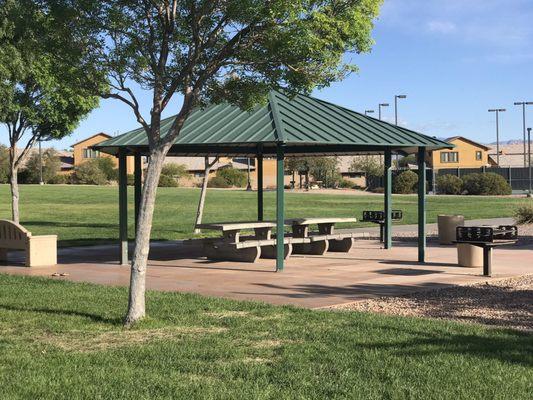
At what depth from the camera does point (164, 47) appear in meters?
8.42

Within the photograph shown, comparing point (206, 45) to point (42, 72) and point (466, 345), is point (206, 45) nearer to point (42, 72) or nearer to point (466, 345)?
point (466, 345)

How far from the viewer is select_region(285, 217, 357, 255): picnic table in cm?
1581

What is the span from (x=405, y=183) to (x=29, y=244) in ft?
177

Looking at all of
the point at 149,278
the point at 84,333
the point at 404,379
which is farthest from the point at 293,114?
the point at 404,379

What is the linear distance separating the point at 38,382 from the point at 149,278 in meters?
6.46

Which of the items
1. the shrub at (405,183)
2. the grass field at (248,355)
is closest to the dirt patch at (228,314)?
the grass field at (248,355)

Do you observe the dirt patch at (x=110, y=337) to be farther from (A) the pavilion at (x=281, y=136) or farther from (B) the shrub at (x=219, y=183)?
(B) the shrub at (x=219, y=183)

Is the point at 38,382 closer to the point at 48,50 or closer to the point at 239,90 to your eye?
the point at 48,50

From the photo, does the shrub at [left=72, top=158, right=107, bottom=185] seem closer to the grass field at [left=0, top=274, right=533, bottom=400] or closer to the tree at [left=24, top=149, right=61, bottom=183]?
the tree at [left=24, top=149, right=61, bottom=183]

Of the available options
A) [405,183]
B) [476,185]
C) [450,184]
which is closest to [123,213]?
[405,183]

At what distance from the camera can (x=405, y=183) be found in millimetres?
65000

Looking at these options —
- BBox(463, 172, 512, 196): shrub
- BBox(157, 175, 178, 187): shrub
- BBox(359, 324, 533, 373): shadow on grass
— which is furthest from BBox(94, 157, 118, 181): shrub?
BBox(359, 324, 533, 373): shadow on grass

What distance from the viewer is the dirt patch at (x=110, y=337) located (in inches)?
275

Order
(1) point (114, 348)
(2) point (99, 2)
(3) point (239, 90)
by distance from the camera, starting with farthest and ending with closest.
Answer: (3) point (239, 90) < (2) point (99, 2) < (1) point (114, 348)
